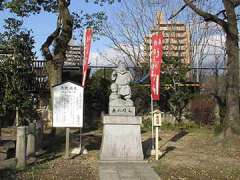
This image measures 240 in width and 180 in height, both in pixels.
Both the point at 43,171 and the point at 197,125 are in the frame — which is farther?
the point at 197,125

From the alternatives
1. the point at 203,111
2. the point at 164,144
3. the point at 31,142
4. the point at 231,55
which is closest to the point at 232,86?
the point at 231,55

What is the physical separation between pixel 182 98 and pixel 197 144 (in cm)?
692

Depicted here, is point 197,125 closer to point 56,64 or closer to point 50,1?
point 56,64

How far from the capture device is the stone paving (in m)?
9.27

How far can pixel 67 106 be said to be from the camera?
39.2 ft

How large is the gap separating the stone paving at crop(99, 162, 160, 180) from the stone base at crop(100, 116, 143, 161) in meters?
0.39

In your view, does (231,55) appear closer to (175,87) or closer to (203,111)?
(203,111)

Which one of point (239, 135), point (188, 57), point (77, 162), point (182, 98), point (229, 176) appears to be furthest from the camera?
point (188, 57)

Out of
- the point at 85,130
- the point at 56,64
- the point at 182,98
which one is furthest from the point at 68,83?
the point at 182,98

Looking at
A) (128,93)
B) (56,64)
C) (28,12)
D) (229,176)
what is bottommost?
(229,176)

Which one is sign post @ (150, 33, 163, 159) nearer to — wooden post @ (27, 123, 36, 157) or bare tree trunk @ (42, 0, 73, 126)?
wooden post @ (27, 123, 36, 157)

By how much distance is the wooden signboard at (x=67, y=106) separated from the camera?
1191 centimetres

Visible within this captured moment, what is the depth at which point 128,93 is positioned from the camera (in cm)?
1187

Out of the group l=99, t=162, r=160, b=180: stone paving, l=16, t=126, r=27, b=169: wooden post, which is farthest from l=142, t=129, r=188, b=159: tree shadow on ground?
l=16, t=126, r=27, b=169: wooden post
